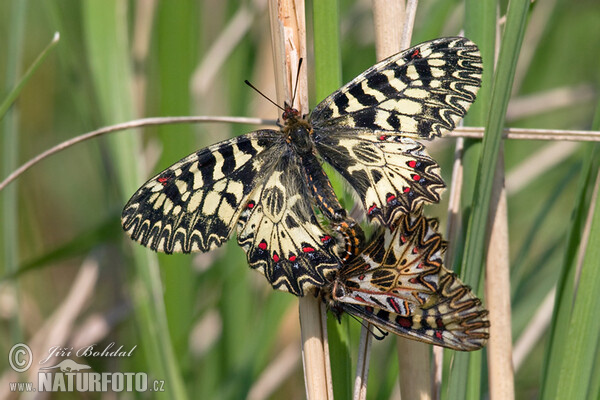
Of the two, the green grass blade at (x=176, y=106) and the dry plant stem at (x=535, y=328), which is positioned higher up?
the green grass blade at (x=176, y=106)

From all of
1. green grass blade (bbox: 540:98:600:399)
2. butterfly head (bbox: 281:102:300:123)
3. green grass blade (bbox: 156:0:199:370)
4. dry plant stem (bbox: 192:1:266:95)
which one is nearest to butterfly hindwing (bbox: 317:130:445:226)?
butterfly head (bbox: 281:102:300:123)

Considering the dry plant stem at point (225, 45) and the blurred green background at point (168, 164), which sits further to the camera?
the dry plant stem at point (225, 45)

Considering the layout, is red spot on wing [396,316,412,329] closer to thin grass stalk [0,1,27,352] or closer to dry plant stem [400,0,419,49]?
dry plant stem [400,0,419,49]

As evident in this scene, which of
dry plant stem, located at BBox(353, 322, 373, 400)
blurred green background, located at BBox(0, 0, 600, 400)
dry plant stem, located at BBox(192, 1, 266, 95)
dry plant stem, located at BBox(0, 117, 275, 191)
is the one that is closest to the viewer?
dry plant stem, located at BBox(353, 322, 373, 400)

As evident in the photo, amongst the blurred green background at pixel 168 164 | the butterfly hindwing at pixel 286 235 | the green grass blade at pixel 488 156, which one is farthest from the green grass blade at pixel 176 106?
the green grass blade at pixel 488 156

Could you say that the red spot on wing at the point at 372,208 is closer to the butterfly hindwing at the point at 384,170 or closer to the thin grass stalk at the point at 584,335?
the butterfly hindwing at the point at 384,170

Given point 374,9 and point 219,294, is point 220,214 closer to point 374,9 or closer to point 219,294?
point 374,9

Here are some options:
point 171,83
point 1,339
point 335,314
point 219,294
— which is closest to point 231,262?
point 219,294
